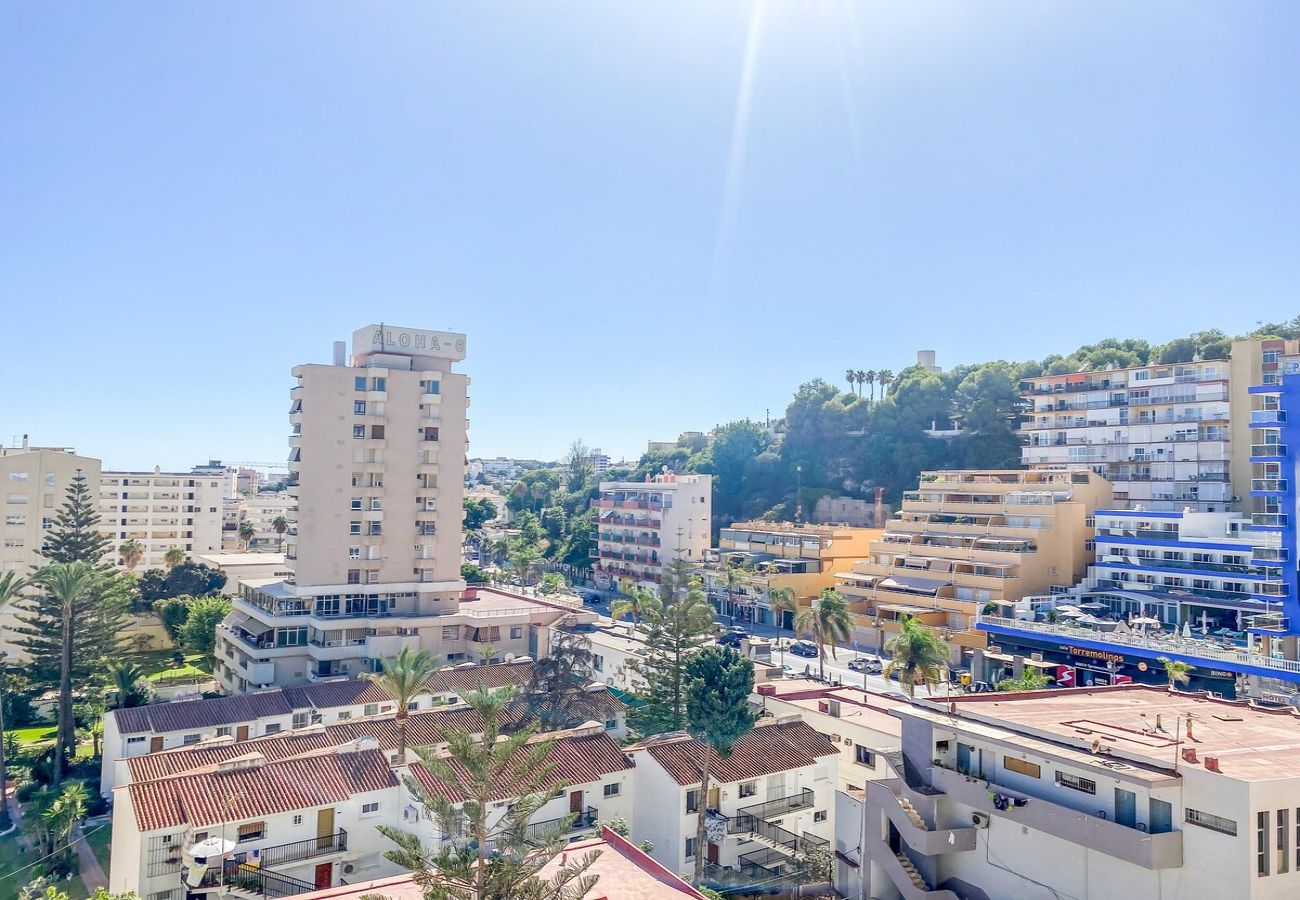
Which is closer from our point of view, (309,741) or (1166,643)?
(309,741)

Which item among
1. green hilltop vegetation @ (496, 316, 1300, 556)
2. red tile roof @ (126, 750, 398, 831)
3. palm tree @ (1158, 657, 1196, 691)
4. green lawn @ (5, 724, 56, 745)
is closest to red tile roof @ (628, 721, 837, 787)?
red tile roof @ (126, 750, 398, 831)

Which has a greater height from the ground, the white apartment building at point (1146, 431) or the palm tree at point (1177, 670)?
the white apartment building at point (1146, 431)

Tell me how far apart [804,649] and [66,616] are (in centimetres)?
4353

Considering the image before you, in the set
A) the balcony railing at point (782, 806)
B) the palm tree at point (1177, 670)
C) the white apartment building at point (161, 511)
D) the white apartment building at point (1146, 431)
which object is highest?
the white apartment building at point (1146, 431)

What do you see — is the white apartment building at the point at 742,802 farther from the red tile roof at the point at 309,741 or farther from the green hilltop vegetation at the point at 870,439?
the green hilltop vegetation at the point at 870,439

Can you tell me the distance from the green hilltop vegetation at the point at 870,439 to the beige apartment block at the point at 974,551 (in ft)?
73.5

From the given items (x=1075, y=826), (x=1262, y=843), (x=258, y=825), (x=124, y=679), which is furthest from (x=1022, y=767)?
(x=124, y=679)

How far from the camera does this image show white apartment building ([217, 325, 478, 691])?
45.1m

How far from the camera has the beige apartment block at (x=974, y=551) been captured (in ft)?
192

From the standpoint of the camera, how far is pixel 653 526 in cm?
8594

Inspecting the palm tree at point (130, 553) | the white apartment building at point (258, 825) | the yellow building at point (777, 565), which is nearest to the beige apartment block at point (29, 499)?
the palm tree at point (130, 553)

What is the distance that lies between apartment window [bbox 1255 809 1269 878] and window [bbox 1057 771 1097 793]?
303cm

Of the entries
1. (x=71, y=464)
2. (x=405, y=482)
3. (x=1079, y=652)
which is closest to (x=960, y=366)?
(x=1079, y=652)

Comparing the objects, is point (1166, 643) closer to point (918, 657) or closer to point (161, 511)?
point (918, 657)
